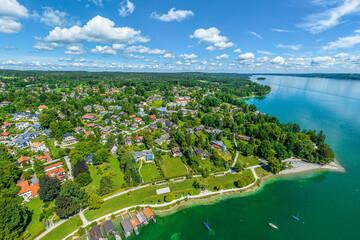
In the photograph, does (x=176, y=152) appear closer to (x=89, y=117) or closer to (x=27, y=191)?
(x=27, y=191)

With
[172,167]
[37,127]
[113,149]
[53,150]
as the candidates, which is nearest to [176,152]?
[172,167]

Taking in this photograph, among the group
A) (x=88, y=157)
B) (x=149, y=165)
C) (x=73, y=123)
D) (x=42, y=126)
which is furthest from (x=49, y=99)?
(x=149, y=165)

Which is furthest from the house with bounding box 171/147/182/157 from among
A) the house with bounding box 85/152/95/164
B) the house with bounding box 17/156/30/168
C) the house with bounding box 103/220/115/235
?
the house with bounding box 17/156/30/168

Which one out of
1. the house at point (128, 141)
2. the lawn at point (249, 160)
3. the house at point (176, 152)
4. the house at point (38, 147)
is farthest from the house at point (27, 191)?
the lawn at point (249, 160)

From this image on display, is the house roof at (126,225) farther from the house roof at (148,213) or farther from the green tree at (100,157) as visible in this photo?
the green tree at (100,157)

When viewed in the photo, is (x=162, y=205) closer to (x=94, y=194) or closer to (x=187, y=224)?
(x=187, y=224)

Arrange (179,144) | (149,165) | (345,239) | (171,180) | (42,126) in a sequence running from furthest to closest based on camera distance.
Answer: (42,126), (179,144), (149,165), (171,180), (345,239)

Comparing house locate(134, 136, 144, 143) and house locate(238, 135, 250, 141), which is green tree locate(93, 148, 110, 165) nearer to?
house locate(134, 136, 144, 143)
